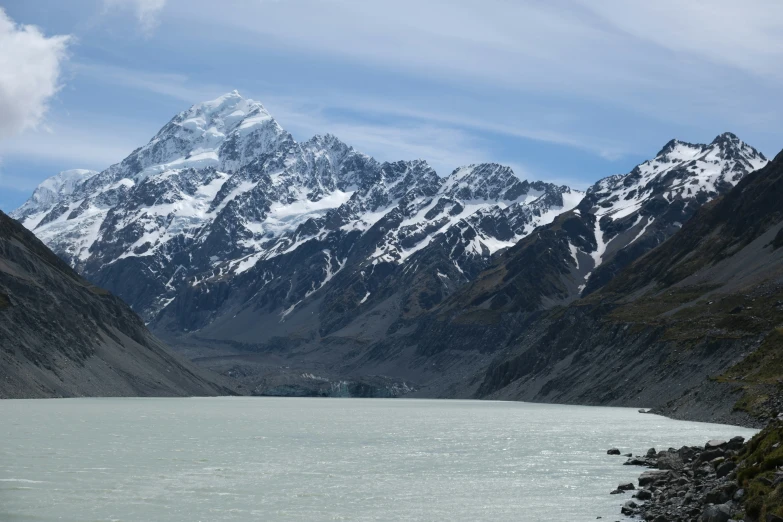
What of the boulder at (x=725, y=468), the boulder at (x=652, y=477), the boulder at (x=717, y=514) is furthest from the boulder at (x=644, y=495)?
the boulder at (x=717, y=514)

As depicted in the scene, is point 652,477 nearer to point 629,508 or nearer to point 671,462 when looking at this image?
point 671,462

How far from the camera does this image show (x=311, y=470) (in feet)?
236

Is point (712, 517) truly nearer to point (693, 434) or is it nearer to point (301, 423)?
point (693, 434)

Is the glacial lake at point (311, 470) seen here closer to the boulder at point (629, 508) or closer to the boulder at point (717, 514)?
the boulder at point (629, 508)

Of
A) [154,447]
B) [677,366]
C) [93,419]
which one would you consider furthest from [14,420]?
[677,366]

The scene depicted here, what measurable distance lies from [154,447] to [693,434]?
186 ft

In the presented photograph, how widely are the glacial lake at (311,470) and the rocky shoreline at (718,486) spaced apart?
2251mm

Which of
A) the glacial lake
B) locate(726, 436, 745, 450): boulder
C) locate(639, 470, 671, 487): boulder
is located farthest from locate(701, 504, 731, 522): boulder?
locate(726, 436, 745, 450): boulder

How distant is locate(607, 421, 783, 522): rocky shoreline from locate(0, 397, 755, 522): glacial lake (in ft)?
7.38

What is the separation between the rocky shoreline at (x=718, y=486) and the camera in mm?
42844

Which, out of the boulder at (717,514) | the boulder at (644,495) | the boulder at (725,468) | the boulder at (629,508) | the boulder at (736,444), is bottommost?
the boulder at (629,508)

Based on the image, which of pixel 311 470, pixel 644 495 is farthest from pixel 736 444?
pixel 311 470

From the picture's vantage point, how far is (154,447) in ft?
288

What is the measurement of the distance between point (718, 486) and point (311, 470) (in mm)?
32853
